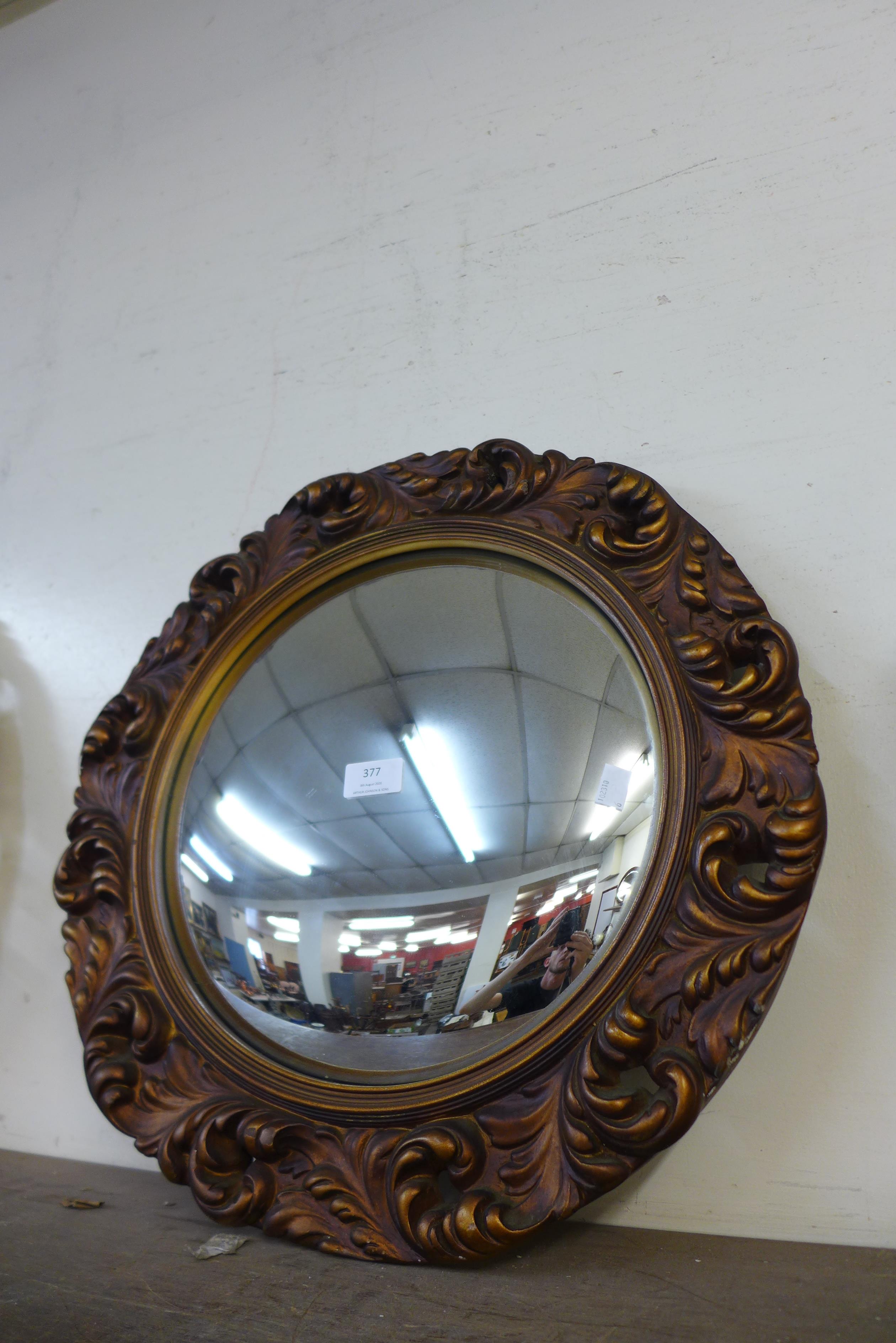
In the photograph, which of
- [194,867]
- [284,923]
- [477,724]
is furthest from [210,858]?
[477,724]

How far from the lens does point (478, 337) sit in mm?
1210

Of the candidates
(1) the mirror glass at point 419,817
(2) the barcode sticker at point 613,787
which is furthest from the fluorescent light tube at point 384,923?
(2) the barcode sticker at point 613,787

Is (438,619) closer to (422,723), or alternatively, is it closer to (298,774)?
(422,723)

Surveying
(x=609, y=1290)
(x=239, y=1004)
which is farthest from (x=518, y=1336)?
(x=239, y=1004)

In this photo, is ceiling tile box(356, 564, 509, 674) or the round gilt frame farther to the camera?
ceiling tile box(356, 564, 509, 674)

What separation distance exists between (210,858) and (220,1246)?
0.39 meters

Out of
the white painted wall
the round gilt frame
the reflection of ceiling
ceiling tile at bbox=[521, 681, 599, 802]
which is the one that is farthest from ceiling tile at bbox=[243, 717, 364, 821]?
the white painted wall

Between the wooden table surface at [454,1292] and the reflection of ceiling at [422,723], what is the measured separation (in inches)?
13.3

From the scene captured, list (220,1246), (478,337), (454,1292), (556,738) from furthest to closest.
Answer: (478,337), (556,738), (220,1246), (454,1292)

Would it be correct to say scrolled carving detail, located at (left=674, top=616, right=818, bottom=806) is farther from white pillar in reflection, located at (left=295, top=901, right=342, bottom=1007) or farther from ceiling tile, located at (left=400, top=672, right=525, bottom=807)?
white pillar in reflection, located at (left=295, top=901, right=342, bottom=1007)

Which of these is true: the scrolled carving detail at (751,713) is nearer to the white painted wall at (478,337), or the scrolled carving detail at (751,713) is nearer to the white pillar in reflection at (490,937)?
the white painted wall at (478,337)

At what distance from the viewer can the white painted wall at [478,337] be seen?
0.87m

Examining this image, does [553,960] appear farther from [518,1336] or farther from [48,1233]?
[48,1233]

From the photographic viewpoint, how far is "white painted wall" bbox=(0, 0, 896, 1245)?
869 mm
